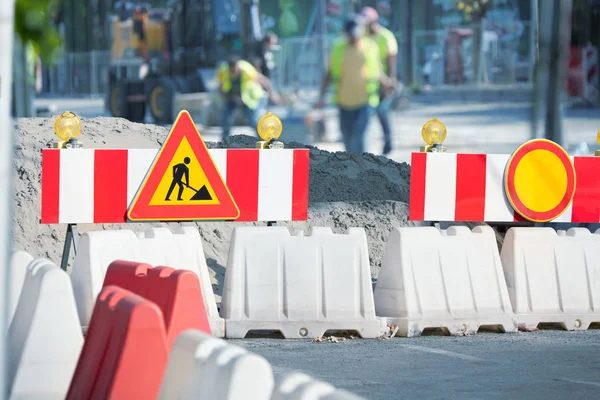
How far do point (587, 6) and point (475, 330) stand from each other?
25203mm

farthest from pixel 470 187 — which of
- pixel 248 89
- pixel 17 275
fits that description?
pixel 248 89

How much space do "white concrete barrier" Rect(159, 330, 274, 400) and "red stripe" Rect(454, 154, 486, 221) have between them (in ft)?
13.2

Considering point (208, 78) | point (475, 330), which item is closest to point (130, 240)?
point (475, 330)

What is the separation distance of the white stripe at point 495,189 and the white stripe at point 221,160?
5.42ft

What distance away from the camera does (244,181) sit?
7.52 metres

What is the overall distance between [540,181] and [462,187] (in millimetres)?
549

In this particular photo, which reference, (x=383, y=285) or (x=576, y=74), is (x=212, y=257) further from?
(x=576, y=74)

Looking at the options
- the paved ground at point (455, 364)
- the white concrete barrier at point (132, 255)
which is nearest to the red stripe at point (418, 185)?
the paved ground at point (455, 364)

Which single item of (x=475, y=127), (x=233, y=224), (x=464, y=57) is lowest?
(x=233, y=224)

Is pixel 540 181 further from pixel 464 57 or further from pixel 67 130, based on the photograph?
pixel 464 57

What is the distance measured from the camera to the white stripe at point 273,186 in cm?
754

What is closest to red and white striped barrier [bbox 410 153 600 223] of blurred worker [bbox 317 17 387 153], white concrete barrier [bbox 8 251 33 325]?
white concrete barrier [bbox 8 251 33 325]

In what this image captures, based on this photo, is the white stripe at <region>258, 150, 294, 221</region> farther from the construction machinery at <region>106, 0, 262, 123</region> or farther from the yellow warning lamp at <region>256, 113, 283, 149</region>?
the construction machinery at <region>106, 0, 262, 123</region>

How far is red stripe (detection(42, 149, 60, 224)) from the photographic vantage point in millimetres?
7090
